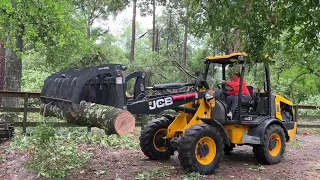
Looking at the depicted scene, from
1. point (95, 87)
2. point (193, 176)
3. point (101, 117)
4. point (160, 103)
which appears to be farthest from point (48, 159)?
point (193, 176)

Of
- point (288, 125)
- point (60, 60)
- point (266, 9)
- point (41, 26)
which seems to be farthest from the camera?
point (60, 60)

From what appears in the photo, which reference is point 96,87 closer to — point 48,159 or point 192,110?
point 48,159

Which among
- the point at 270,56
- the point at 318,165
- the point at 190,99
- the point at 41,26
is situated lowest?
the point at 318,165

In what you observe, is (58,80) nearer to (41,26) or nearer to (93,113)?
(93,113)

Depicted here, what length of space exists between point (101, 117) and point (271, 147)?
4.11 metres

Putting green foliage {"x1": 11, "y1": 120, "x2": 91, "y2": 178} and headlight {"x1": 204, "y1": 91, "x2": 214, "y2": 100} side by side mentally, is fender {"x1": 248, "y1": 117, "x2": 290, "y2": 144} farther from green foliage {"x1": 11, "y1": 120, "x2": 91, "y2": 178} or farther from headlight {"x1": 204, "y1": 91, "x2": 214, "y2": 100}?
green foliage {"x1": 11, "y1": 120, "x2": 91, "y2": 178}

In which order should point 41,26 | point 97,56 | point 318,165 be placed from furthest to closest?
point 97,56
point 41,26
point 318,165

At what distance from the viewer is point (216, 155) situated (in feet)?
22.9

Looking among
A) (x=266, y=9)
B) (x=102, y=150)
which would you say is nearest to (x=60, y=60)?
(x=102, y=150)

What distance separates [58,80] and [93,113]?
1235mm

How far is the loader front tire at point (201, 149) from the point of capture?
6578 millimetres

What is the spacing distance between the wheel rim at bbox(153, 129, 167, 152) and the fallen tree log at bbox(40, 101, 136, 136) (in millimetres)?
2368

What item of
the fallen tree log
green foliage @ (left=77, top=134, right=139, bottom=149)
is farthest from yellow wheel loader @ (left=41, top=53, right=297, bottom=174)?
green foliage @ (left=77, top=134, right=139, bottom=149)

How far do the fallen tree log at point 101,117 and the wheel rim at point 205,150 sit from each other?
74.2 inches
